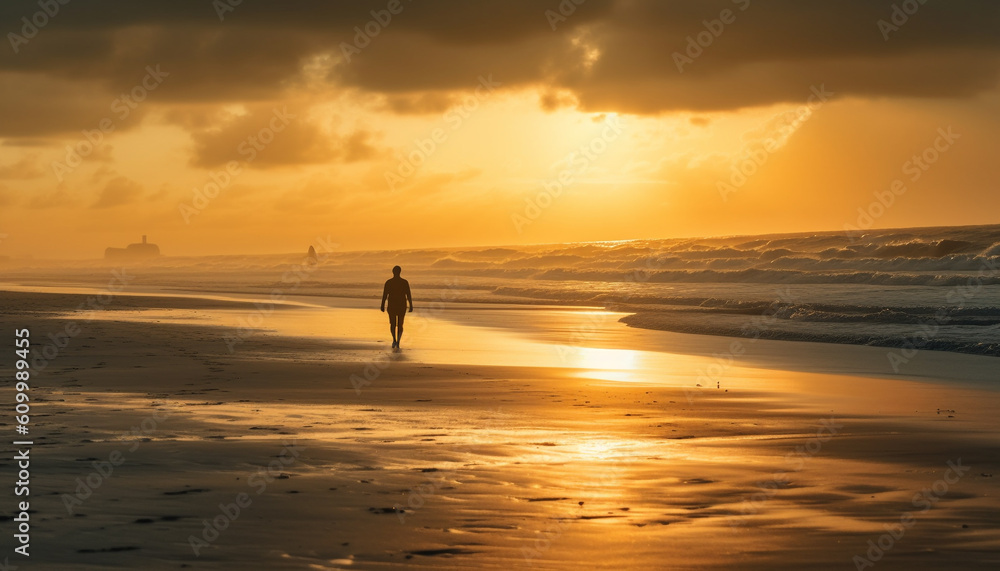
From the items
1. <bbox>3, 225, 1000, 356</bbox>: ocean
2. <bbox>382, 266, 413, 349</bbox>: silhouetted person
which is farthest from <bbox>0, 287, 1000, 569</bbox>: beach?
<bbox>3, 225, 1000, 356</bbox>: ocean

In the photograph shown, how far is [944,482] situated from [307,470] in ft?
16.0

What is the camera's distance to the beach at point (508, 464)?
17.7ft

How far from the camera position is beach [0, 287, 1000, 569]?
5.40 meters

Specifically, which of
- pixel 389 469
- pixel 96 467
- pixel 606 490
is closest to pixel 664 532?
pixel 606 490

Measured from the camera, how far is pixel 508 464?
781cm

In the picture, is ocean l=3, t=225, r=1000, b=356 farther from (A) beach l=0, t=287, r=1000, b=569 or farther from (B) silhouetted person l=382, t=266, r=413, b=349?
(B) silhouetted person l=382, t=266, r=413, b=349

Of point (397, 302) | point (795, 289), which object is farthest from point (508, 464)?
point (795, 289)

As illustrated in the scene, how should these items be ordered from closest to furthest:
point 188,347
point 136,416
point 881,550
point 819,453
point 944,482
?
point 881,550
point 944,482
point 819,453
point 136,416
point 188,347

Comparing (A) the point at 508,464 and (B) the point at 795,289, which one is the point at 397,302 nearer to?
(A) the point at 508,464

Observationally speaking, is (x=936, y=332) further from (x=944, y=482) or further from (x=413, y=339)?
(x=944, y=482)

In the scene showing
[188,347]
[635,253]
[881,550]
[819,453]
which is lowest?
[881,550]

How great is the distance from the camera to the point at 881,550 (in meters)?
5.49

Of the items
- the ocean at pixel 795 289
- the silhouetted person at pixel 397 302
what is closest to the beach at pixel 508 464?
the silhouetted person at pixel 397 302

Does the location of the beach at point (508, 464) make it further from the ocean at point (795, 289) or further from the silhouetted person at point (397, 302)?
the ocean at point (795, 289)
